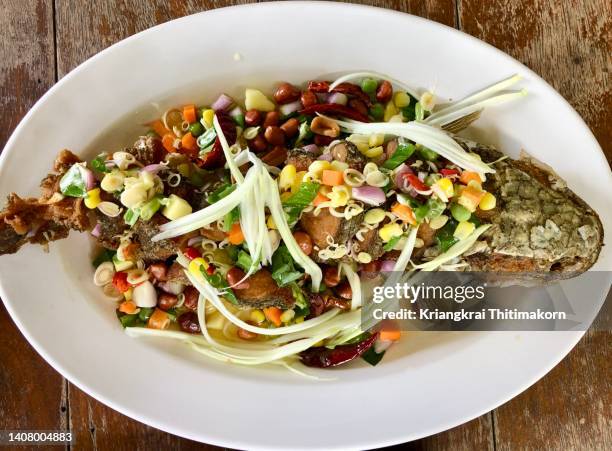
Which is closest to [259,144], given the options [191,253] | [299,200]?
[299,200]

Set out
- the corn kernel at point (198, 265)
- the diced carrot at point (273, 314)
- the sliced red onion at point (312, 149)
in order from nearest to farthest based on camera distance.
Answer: the corn kernel at point (198, 265) → the sliced red onion at point (312, 149) → the diced carrot at point (273, 314)

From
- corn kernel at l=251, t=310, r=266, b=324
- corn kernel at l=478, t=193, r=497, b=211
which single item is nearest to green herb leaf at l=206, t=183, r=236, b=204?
corn kernel at l=251, t=310, r=266, b=324

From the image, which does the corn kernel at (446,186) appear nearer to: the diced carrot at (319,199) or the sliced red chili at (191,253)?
the diced carrot at (319,199)

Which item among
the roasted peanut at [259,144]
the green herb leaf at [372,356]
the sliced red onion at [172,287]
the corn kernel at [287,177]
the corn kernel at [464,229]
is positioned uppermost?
the corn kernel at [287,177]

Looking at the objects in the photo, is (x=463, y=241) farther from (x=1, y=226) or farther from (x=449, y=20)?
(x=1, y=226)

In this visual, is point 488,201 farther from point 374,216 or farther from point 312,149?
point 312,149

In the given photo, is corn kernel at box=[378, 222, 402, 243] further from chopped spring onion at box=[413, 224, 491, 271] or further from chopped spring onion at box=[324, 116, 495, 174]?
chopped spring onion at box=[324, 116, 495, 174]

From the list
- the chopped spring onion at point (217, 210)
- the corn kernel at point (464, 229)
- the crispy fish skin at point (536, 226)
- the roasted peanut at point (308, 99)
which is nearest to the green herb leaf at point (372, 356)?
the crispy fish skin at point (536, 226)
